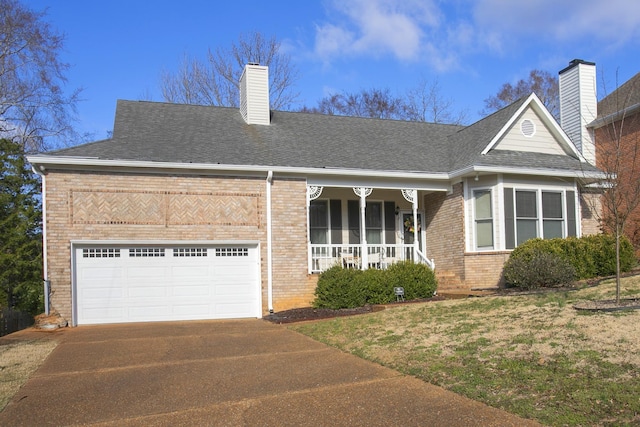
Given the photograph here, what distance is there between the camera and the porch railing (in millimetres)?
16219

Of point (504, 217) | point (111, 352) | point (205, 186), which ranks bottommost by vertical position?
point (111, 352)

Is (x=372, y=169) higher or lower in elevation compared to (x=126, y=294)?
higher

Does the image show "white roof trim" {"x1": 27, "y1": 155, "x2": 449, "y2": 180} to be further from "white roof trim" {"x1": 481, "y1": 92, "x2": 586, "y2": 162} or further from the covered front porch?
"white roof trim" {"x1": 481, "y1": 92, "x2": 586, "y2": 162}

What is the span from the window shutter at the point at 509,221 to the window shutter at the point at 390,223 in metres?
3.89

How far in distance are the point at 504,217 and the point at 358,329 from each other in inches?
280

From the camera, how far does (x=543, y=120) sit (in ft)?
56.9

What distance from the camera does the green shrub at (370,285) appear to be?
46.9 ft

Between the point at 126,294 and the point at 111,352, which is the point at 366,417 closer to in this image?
the point at 111,352

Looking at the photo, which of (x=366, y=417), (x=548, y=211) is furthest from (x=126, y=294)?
(x=548, y=211)

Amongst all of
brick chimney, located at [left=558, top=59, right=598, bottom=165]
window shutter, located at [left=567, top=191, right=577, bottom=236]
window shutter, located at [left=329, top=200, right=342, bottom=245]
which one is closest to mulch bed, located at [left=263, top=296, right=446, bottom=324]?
window shutter, located at [left=329, top=200, right=342, bottom=245]

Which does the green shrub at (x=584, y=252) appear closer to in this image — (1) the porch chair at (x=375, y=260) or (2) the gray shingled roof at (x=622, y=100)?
(1) the porch chair at (x=375, y=260)

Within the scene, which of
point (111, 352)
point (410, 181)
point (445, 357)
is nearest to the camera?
point (445, 357)

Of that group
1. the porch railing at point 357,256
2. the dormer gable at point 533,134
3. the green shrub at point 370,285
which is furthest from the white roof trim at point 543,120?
the green shrub at point 370,285

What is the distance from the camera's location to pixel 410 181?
16.8m
